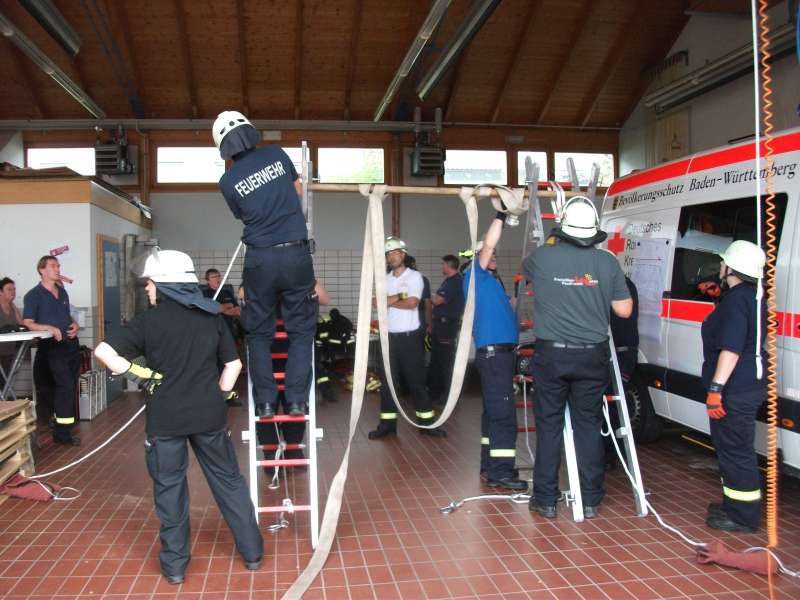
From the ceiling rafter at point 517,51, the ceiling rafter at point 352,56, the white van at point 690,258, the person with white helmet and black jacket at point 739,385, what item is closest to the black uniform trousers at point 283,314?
the person with white helmet and black jacket at point 739,385

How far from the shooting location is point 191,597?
3.56m

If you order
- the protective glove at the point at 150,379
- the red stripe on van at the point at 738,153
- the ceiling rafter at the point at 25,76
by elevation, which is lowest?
the protective glove at the point at 150,379

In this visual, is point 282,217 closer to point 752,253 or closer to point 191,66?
point 752,253

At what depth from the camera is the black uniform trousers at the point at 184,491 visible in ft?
12.2

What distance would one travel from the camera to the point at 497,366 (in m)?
5.19

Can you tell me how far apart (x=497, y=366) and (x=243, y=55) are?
26.4 ft

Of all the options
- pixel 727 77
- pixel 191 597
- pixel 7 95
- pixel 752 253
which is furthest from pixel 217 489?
pixel 7 95

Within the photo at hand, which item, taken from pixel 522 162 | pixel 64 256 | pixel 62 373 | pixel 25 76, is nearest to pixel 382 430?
pixel 62 373

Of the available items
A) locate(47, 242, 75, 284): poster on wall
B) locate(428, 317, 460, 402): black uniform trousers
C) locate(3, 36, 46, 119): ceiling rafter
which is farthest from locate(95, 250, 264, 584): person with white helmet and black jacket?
locate(3, 36, 46, 119): ceiling rafter

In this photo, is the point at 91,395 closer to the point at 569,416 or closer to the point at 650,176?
the point at 569,416

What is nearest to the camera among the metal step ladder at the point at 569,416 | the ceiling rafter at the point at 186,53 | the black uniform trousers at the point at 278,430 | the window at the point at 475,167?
the metal step ladder at the point at 569,416

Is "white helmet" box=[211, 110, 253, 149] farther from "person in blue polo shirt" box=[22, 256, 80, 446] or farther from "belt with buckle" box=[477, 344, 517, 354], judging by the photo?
"person in blue polo shirt" box=[22, 256, 80, 446]

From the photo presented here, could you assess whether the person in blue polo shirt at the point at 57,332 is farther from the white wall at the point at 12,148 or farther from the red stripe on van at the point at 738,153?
the white wall at the point at 12,148

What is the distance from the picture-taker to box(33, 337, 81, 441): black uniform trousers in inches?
259
